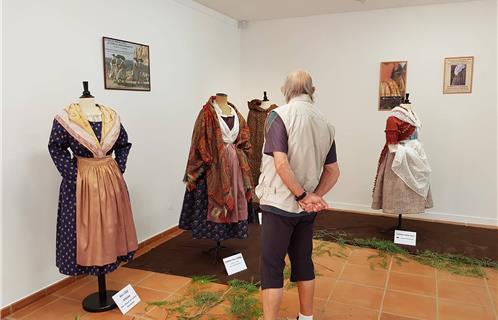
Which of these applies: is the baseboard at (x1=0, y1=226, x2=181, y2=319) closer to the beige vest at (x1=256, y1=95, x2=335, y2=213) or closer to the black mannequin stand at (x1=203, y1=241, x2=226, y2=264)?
the black mannequin stand at (x1=203, y1=241, x2=226, y2=264)

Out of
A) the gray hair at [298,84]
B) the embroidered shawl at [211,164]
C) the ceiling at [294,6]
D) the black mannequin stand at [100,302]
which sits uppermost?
the ceiling at [294,6]

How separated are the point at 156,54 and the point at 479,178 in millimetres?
3679

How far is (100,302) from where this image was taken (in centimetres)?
260

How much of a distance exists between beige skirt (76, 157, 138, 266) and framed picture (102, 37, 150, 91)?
3.40 feet

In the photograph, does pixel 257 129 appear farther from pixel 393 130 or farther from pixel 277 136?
pixel 277 136

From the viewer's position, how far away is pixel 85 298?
8.94ft

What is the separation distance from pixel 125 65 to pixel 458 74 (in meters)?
3.46

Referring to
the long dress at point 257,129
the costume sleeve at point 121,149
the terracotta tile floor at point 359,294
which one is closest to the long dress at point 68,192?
the costume sleeve at point 121,149

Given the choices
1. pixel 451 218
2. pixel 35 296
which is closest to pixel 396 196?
pixel 451 218

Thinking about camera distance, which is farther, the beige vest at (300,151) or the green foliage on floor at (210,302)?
the green foliage on floor at (210,302)

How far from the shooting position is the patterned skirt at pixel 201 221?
125 inches

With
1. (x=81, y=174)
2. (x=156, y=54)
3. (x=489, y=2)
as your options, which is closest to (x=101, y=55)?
(x=156, y=54)

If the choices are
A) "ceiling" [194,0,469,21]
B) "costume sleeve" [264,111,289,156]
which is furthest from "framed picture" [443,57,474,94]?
"costume sleeve" [264,111,289,156]

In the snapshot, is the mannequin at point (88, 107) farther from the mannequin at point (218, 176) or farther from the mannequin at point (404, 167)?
the mannequin at point (404, 167)
